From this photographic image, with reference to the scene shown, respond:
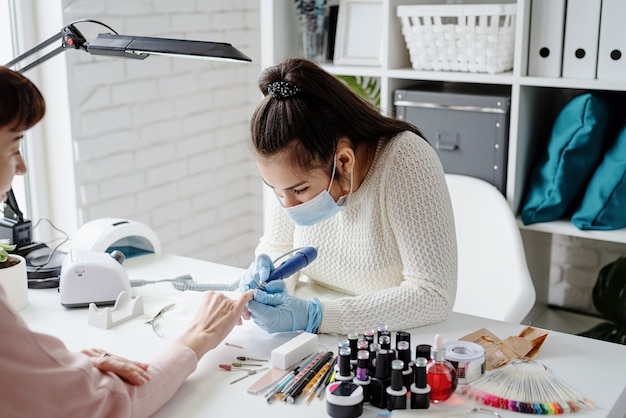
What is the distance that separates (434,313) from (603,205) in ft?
→ 2.88

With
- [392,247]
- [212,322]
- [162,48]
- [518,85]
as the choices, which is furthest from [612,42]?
[212,322]

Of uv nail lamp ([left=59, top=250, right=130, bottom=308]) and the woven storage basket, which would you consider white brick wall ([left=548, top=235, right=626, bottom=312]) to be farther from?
uv nail lamp ([left=59, top=250, right=130, bottom=308])

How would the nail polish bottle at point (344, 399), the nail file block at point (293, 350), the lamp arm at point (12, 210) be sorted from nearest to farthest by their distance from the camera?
1. the nail polish bottle at point (344, 399)
2. the nail file block at point (293, 350)
3. the lamp arm at point (12, 210)

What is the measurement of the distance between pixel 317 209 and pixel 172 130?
1.40 metres

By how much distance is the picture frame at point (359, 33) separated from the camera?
2.55 meters

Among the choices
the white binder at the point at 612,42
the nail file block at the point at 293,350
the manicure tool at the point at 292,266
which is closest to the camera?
the nail file block at the point at 293,350

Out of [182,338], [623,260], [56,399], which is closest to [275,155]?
[182,338]

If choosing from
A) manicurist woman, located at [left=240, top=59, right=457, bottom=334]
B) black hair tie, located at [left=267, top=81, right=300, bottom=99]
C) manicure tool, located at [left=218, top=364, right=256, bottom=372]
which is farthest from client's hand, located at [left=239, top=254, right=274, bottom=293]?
black hair tie, located at [left=267, top=81, right=300, bottom=99]

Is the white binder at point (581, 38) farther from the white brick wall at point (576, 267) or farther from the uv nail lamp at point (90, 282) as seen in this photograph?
the uv nail lamp at point (90, 282)

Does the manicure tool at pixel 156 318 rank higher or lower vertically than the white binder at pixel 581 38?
lower

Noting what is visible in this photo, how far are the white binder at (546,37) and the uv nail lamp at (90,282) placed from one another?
1356 millimetres

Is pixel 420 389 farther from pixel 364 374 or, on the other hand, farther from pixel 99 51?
pixel 99 51

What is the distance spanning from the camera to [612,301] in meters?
2.47

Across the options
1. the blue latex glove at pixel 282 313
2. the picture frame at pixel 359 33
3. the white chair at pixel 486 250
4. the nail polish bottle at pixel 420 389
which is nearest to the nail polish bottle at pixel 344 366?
the nail polish bottle at pixel 420 389
